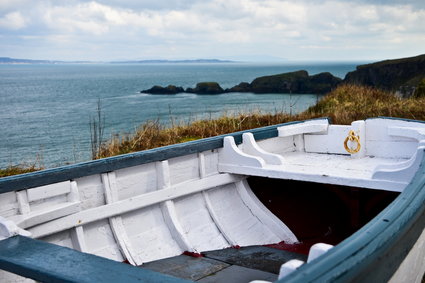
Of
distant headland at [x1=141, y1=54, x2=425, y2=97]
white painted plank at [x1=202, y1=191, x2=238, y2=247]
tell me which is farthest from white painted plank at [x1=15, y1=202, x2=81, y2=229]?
distant headland at [x1=141, y1=54, x2=425, y2=97]

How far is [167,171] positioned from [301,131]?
2.04 metres

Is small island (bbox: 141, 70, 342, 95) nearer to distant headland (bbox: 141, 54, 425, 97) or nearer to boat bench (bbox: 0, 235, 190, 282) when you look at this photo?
distant headland (bbox: 141, 54, 425, 97)

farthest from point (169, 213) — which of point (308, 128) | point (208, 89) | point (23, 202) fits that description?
point (208, 89)

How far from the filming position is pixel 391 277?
2.18 meters

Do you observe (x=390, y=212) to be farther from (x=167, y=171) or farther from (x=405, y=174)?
(x=167, y=171)

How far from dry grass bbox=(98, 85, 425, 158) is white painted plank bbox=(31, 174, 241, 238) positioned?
4488 mm

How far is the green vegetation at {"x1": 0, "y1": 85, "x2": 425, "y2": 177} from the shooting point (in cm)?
949

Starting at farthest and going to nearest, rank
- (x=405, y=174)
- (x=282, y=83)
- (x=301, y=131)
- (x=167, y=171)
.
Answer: (x=282, y=83), (x=301, y=131), (x=167, y=171), (x=405, y=174)

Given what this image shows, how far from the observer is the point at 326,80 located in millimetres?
69125

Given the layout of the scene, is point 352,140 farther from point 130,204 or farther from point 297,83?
point 297,83

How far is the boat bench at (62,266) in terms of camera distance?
6.93 ft

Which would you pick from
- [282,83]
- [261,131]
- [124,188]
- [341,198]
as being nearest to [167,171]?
[124,188]

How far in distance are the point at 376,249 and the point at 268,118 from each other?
10503 mm

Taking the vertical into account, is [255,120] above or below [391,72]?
below
